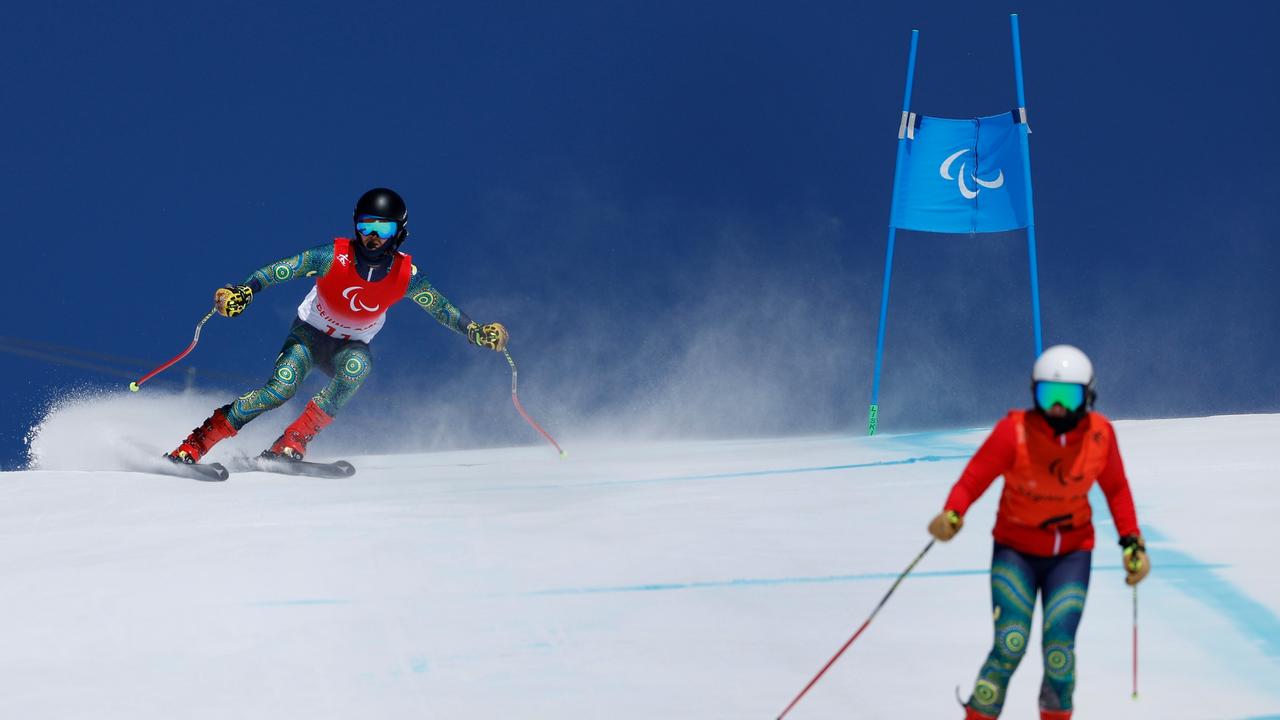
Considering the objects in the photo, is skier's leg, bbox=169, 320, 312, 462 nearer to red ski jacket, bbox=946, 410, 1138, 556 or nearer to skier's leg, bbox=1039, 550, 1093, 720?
red ski jacket, bbox=946, 410, 1138, 556

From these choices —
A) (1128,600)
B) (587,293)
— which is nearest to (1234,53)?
(587,293)

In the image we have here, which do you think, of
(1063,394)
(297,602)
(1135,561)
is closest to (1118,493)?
(1135,561)

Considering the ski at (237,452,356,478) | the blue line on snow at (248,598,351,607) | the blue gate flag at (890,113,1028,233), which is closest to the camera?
the blue line on snow at (248,598,351,607)

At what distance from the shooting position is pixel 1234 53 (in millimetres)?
9070

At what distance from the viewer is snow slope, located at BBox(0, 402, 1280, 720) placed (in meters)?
3.29

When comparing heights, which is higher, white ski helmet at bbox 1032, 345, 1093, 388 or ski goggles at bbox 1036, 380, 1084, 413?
white ski helmet at bbox 1032, 345, 1093, 388

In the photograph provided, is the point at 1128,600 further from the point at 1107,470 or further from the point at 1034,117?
the point at 1034,117

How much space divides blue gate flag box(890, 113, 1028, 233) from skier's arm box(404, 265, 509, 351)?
2.46 meters

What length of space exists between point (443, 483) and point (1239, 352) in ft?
19.5

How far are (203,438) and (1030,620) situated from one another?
14.0ft

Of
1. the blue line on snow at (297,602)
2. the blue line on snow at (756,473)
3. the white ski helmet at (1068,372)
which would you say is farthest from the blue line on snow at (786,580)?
the blue line on snow at (756,473)

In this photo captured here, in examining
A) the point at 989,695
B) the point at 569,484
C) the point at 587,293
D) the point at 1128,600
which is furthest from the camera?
the point at 587,293

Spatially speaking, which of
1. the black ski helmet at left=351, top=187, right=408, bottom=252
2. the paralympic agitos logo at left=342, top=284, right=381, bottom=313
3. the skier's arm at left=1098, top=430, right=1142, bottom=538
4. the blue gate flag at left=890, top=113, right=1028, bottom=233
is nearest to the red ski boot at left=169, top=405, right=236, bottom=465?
the paralympic agitos logo at left=342, top=284, right=381, bottom=313

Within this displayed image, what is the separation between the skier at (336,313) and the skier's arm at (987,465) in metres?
3.50
